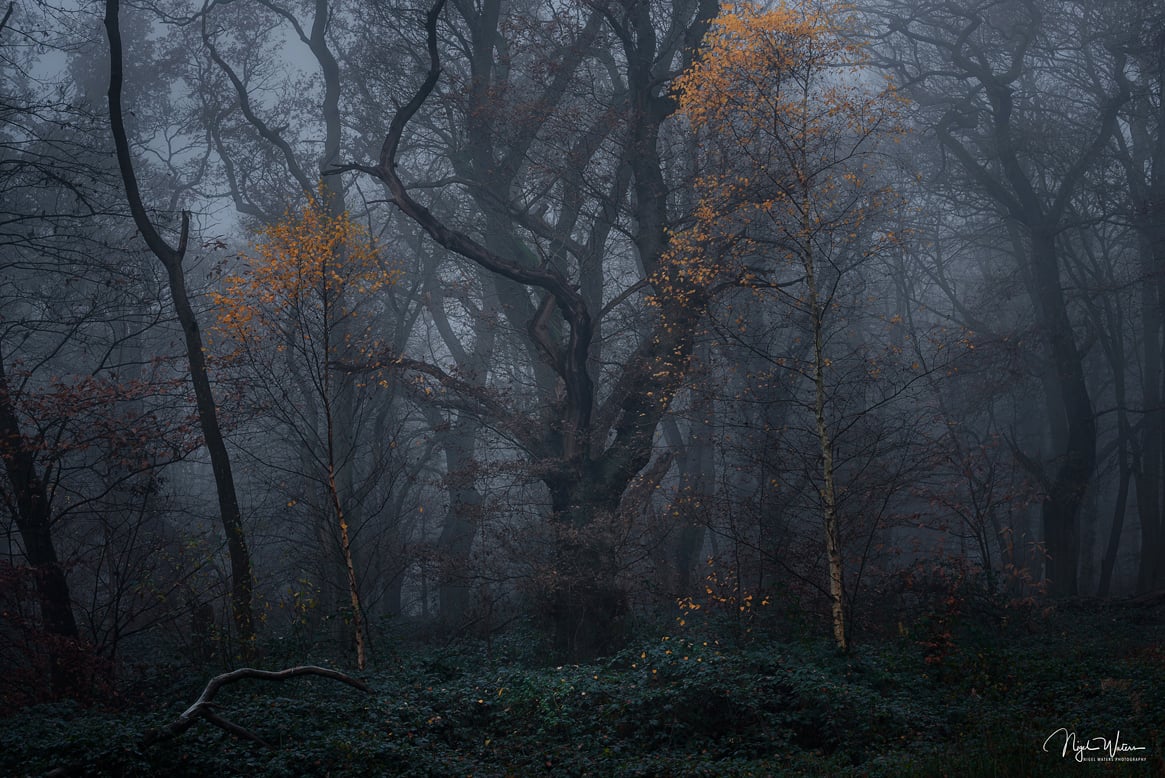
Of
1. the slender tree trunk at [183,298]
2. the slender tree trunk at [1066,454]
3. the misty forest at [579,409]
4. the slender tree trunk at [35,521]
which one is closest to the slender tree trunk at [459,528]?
the misty forest at [579,409]

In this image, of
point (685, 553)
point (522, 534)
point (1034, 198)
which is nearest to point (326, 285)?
point (522, 534)

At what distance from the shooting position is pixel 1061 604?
1598 cm

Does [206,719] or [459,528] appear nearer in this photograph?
[206,719]

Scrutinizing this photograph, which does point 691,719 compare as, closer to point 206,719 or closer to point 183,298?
point 206,719

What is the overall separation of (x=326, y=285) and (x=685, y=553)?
1176 cm

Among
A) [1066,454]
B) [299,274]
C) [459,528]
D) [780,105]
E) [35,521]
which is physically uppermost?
[780,105]

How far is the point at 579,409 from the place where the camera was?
16.3 metres

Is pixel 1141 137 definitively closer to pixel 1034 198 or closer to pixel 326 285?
pixel 1034 198

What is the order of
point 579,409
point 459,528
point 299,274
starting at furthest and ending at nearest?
point 459,528 → point 579,409 → point 299,274

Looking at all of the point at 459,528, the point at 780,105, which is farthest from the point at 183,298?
the point at 459,528
